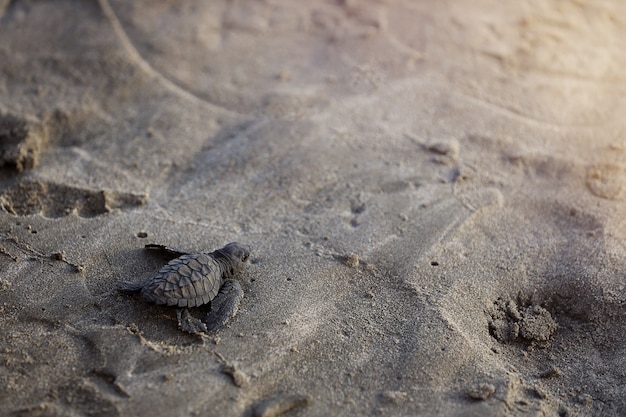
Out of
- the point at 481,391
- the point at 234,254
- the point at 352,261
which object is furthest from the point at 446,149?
the point at 481,391

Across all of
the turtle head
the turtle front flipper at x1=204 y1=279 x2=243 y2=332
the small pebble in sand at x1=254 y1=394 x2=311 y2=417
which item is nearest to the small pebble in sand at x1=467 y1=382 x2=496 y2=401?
the small pebble in sand at x1=254 y1=394 x2=311 y2=417

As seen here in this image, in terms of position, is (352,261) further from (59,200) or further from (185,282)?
(59,200)

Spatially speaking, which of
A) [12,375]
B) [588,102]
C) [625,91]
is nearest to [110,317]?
[12,375]

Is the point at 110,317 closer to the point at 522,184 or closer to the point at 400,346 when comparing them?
the point at 400,346

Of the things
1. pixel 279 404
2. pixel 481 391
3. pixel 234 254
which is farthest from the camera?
pixel 234 254

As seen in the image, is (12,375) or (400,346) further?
(400,346)

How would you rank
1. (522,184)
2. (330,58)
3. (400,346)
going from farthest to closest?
(330,58) < (522,184) < (400,346)
